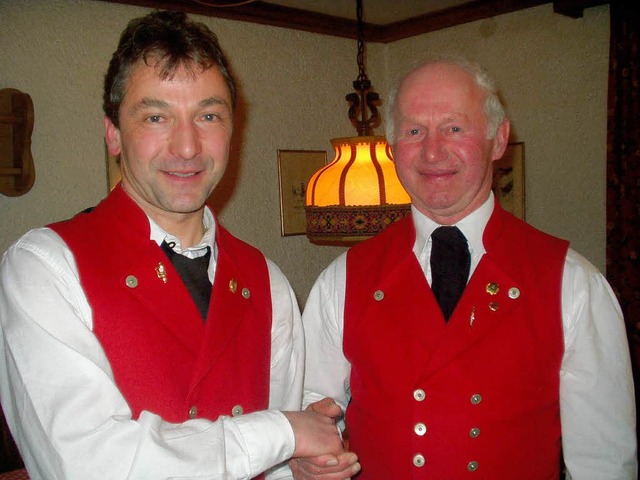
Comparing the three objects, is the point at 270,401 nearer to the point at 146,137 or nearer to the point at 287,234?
the point at 146,137

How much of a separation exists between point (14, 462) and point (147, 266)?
160cm

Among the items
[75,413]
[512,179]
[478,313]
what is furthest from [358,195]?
[512,179]

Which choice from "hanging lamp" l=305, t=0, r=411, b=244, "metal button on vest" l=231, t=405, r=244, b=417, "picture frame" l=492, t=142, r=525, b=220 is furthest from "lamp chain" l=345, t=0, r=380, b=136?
"picture frame" l=492, t=142, r=525, b=220

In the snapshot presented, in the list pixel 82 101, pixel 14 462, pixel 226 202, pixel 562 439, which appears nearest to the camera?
pixel 562 439

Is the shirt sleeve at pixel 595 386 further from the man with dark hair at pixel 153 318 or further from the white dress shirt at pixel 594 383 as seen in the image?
A: the man with dark hair at pixel 153 318

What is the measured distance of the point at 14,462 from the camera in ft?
7.51

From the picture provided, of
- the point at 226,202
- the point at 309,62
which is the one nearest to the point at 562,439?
the point at 226,202

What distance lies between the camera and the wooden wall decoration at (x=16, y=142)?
7.89ft

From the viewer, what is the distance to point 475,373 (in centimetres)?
135

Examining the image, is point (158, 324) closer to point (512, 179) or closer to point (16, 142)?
point (16, 142)

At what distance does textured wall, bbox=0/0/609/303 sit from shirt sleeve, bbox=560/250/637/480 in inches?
75.4

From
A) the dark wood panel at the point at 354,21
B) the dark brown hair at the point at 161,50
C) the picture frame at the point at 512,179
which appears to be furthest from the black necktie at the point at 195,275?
the picture frame at the point at 512,179

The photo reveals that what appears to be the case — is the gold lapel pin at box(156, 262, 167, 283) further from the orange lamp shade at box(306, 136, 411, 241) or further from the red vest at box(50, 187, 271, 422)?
the orange lamp shade at box(306, 136, 411, 241)

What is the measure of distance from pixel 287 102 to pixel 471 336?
2408 millimetres
